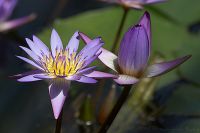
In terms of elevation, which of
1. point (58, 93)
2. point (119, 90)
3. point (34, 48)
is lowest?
point (119, 90)

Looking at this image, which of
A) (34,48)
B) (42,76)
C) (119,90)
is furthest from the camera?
(119,90)

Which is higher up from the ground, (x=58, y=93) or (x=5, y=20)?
(x=5, y=20)

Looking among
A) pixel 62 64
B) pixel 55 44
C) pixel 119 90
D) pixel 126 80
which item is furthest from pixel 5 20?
pixel 126 80

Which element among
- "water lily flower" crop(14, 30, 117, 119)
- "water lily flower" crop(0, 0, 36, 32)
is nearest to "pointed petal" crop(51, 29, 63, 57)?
"water lily flower" crop(14, 30, 117, 119)

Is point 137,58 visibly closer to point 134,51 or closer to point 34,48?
point 134,51

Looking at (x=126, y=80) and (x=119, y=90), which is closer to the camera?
(x=126, y=80)

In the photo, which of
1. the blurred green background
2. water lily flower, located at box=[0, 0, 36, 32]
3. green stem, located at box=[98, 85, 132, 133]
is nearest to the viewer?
green stem, located at box=[98, 85, 132, 133]

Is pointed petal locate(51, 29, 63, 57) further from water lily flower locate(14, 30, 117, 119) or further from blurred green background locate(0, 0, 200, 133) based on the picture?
blurred green background locate(0, 0, 200, 133)

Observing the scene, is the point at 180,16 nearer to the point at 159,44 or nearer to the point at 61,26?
the point at 159,44

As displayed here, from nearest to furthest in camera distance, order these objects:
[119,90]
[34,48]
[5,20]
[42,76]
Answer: [42,76] → [34,48] → [119,90] → [5,20]
